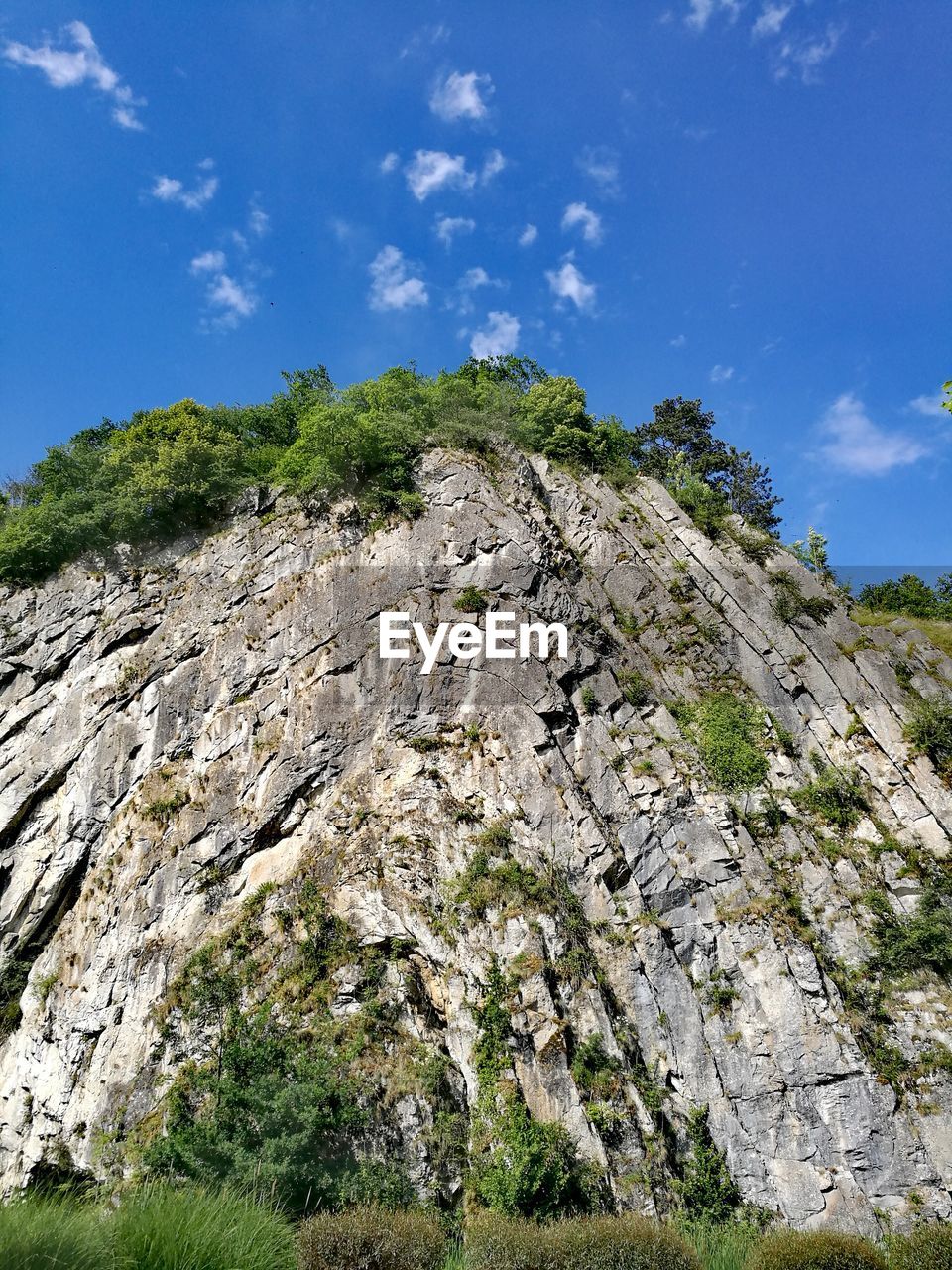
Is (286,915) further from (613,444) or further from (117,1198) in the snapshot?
(613,444)

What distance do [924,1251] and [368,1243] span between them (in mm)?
8535

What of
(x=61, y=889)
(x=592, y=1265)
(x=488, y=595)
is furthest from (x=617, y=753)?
(x=61, y=889)

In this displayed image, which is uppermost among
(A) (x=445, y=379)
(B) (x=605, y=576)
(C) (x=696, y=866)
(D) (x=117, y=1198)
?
(A) (x=445, y=379)

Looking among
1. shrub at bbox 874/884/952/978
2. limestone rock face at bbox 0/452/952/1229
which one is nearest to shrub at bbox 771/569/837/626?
limestone rock face at bbox 0/452/952/1229

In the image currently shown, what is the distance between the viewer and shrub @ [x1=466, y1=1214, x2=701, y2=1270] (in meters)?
10.0

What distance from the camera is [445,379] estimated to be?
32125mm

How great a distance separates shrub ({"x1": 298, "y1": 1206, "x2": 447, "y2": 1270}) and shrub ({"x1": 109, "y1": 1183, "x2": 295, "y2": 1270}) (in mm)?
362

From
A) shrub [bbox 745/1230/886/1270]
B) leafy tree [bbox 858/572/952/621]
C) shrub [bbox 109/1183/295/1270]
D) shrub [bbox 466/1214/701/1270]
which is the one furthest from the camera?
leafy tree [bbox 858/572/952/621]

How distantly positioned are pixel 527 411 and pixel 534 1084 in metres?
24.9

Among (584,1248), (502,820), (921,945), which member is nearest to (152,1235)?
(584,1248)

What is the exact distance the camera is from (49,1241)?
726cm

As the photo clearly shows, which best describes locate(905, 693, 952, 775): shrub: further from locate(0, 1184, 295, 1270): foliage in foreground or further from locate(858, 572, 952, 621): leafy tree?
locate(858, 572, 952, 621): leafy tree

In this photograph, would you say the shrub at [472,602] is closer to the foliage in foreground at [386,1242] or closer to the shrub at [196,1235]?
the foliage in foreground at [386,1242]

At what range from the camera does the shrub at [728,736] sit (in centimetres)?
1894
